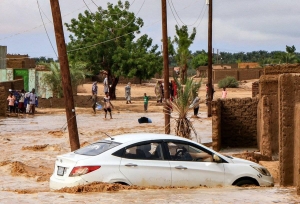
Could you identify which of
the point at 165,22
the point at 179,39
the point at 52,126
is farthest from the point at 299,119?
the point at 179,39

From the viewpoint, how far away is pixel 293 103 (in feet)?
43.5

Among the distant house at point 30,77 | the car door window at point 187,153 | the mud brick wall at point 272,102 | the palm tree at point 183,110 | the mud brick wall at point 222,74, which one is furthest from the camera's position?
the mud brick wall at point 222,74

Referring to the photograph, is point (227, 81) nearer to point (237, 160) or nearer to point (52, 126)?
point (52, 126)

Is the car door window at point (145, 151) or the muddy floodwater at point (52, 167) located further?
the car door window at point (145, 151)

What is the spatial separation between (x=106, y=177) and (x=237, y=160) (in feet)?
9.07

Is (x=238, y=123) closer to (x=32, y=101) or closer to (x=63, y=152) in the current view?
(x=63, y=152)

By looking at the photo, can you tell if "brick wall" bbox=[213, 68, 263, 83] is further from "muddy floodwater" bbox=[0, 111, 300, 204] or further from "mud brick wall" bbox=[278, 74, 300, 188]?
"mud brick wall" bbox=[278, 74, 300, 188]

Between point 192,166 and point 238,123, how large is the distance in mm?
9897

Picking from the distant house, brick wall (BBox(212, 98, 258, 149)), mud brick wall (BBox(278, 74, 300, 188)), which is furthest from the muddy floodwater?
the distant house

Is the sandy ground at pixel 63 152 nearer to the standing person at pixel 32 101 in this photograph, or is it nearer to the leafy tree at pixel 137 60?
the standing person at pixel 32 101

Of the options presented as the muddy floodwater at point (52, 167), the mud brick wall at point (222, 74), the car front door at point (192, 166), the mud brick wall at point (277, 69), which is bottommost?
the muddy floodwater at point (52, 167)

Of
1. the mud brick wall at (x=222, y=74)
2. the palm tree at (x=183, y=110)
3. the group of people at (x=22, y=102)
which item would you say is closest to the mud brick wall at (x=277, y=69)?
the palm tree at (x=183, y=110)

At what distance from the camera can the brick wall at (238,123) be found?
22.3 meters

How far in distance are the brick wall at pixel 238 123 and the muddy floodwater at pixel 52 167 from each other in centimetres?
114
